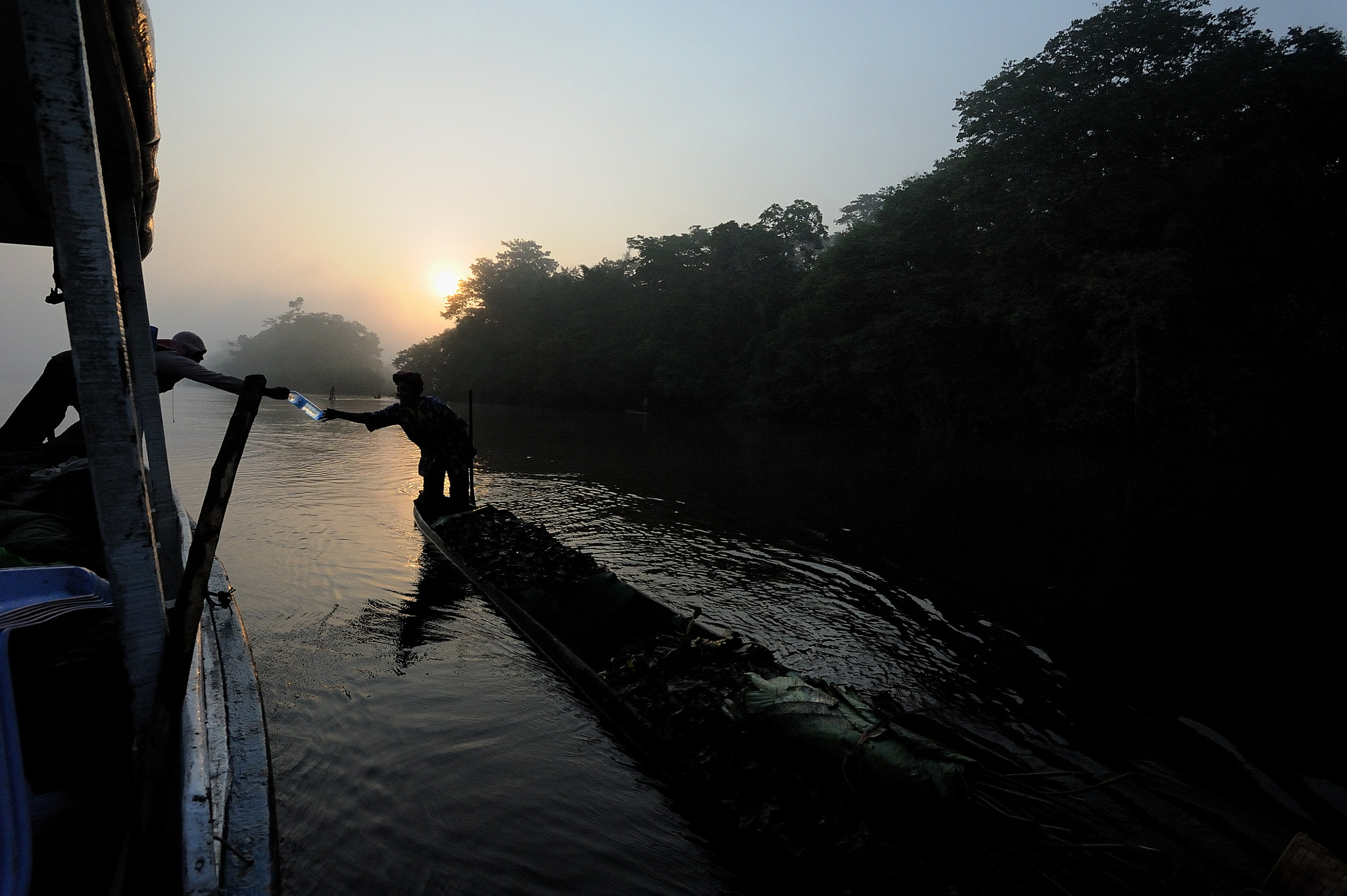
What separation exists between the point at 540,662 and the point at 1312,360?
34724 mm

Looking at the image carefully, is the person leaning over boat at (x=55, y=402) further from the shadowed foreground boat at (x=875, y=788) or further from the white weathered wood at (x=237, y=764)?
the shadowed foreground boat at (x=875, y=788)

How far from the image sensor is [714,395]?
182 feet

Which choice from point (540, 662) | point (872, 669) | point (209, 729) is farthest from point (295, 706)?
point (872, 669)

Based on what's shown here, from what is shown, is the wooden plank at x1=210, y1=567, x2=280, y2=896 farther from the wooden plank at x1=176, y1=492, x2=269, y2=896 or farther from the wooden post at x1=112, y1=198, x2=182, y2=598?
the wooden post at x1=112, y1=198, x2=182, y2=598

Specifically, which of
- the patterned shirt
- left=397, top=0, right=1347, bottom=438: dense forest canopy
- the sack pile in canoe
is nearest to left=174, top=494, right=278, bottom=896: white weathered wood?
the sack pile in canoe

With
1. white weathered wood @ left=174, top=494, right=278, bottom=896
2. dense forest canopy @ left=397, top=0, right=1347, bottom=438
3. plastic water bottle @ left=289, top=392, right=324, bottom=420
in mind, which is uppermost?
dense forest canopy @ left=397, top=0, right=1347, bottom=438

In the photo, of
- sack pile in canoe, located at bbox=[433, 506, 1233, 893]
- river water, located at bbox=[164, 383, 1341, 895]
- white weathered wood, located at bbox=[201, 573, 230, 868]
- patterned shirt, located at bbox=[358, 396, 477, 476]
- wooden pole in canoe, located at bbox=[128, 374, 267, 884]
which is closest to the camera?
wooden pole in canoe, located at bbox=[128, 374, 267, 884]

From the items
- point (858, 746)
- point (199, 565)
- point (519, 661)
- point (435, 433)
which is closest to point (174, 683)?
point (199, 565)

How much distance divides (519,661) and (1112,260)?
3332 cm

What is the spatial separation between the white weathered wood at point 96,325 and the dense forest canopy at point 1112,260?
34.5m

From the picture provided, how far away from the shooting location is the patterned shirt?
10758 millimetres

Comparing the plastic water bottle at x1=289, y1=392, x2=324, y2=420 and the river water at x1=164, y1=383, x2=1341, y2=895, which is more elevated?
the plastic water bottle at x1=289, y1=392, x2=324, y2=420

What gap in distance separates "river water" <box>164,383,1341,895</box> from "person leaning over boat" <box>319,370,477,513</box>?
3.53ft

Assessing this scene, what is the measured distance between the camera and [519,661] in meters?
6.97
